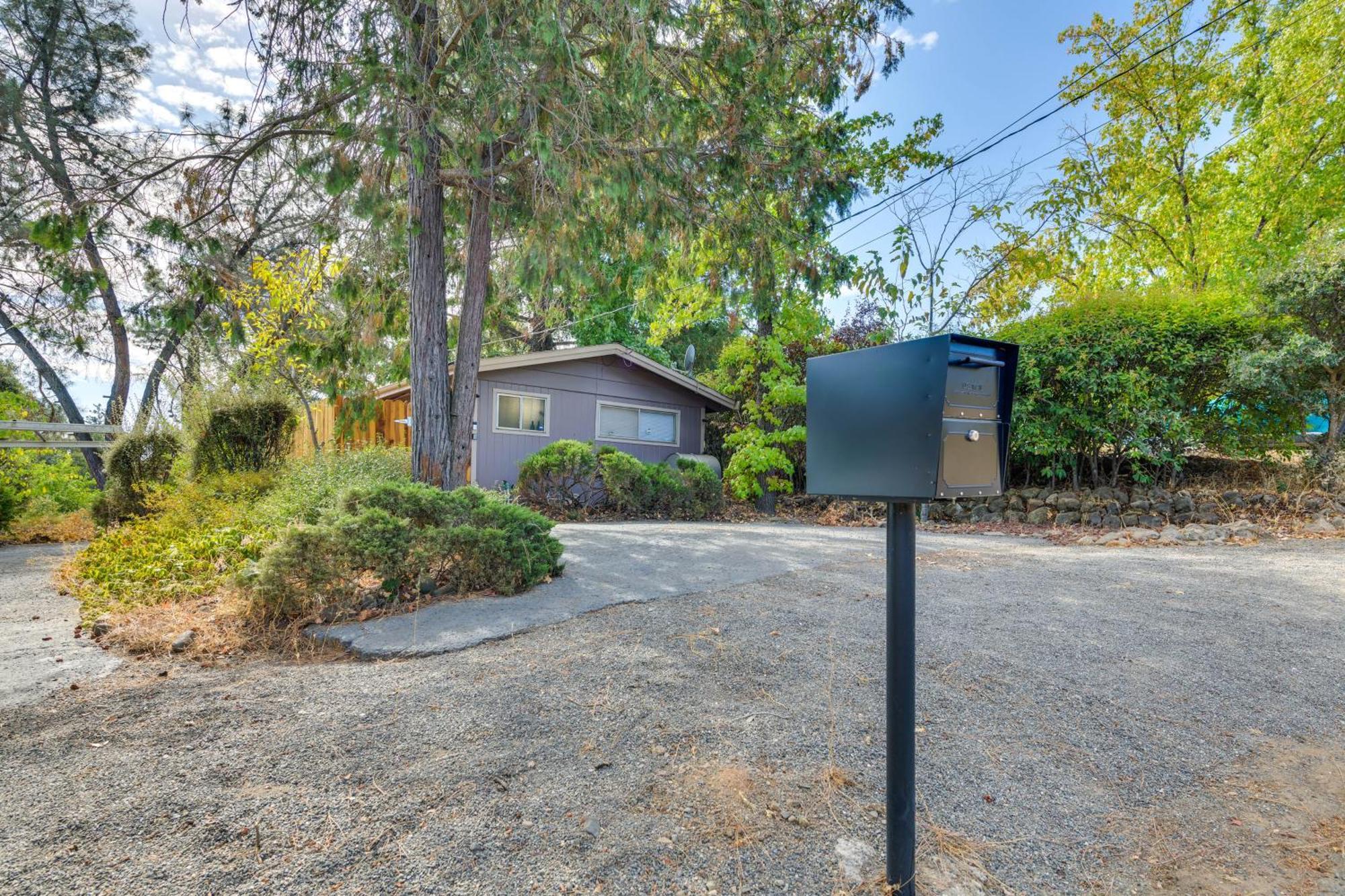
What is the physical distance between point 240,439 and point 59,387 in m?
8.76

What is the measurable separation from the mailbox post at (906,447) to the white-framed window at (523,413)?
10244mm

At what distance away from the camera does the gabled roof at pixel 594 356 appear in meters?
10.8

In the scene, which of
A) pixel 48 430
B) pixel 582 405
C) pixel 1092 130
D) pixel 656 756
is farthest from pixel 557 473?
pixel 1092 130

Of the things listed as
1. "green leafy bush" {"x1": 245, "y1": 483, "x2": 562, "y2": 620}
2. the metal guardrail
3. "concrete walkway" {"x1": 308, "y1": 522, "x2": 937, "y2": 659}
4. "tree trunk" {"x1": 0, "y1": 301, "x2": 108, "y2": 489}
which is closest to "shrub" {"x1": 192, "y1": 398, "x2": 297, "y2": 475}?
the metal guardrail

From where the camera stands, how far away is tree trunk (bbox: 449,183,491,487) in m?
5.72

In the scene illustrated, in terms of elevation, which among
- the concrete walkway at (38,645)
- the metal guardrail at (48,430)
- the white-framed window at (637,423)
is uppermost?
the white-framed window at (637,423)

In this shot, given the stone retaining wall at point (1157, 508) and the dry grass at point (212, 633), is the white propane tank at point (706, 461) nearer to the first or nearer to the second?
the stone retaining wall at point (1157, 508)

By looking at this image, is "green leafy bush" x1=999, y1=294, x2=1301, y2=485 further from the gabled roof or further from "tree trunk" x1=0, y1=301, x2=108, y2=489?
"tree trunk" x1=0, y1=301, x2=108, y2=489

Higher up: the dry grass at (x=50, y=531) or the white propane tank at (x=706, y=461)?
the white propane tank at (x=706, y=461)

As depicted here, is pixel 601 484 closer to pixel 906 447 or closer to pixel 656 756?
pixel 656 756

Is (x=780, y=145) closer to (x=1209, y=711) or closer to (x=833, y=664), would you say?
(x=833, y=664)

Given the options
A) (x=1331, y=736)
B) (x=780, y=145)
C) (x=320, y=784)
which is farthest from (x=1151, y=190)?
(x=320, y=784)

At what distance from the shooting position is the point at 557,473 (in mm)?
8984

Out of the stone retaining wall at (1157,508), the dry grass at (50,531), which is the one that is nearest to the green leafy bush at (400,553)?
the stone retaining wall at (1157,508)
